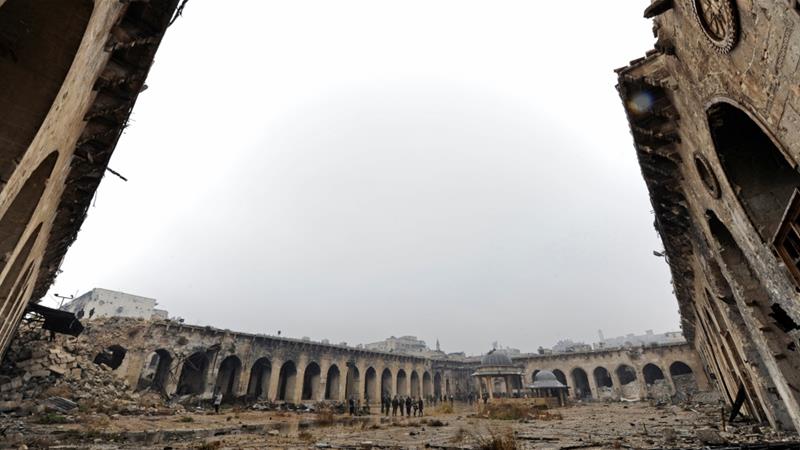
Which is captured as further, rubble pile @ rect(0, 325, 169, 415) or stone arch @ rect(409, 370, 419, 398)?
stone arch @ rect(409, 370, 419, 398)

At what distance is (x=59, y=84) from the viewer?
4.56m

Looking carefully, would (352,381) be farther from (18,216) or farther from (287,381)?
(18,216)

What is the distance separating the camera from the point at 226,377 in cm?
2942

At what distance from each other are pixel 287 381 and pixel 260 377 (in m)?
2.58

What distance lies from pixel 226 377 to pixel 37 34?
3133 cm

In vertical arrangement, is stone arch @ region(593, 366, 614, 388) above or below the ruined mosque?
below

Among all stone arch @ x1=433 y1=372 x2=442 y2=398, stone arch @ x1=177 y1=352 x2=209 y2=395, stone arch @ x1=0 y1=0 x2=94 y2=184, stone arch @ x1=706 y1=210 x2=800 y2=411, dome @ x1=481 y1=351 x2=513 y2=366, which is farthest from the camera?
stone arch @ x1=433 y1=372 x2=442 y2=398

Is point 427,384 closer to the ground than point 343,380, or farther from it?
closer to the ground

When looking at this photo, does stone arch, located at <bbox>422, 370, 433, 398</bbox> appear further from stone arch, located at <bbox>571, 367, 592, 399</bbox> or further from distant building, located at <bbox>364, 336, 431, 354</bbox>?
distant building, located at <bbox>364, 336, 431, 354</bbox>

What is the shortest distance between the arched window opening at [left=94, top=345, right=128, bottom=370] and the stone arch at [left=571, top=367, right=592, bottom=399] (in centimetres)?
4862

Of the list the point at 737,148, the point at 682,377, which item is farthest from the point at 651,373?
the point at 737,148

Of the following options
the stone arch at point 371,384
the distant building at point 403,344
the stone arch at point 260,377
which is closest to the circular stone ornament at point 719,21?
the stone arch at point 260,377

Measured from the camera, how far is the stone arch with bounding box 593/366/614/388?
145 feet

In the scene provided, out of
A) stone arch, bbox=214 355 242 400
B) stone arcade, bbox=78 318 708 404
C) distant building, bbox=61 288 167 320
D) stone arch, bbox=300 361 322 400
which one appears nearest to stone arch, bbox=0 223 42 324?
stone arcade, bbox=78 318 708 404
